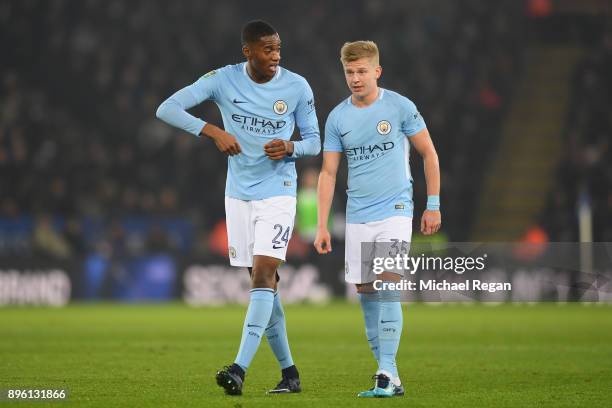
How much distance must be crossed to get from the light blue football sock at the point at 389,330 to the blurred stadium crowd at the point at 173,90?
14229 millimetres

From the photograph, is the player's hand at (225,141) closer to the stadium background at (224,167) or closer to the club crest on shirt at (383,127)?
the club crest on shirt at (383,127)

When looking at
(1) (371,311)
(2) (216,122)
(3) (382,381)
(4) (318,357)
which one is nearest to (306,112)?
(1) (371,311)

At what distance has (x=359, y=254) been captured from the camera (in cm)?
787

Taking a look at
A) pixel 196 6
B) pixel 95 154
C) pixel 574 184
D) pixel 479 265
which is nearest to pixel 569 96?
pixel 574 184

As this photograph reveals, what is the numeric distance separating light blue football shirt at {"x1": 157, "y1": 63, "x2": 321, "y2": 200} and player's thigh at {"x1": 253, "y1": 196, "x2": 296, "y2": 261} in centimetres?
6

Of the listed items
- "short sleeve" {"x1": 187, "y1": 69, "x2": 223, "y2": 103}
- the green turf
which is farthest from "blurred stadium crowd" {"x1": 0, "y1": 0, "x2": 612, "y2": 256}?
"short sleeve" {"x1": 187, "y1": 69, "x2": 223, "y2": 103}

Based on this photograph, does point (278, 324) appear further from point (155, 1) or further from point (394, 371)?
point (155, 1)

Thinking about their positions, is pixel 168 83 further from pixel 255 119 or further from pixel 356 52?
pixel 356 52

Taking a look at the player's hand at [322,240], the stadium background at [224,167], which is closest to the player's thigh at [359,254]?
the player's hand at [322,240]

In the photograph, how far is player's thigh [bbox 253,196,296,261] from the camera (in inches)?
307

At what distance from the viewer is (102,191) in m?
23.1

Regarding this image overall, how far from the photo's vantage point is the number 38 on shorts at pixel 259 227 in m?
7.82

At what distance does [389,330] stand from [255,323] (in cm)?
82

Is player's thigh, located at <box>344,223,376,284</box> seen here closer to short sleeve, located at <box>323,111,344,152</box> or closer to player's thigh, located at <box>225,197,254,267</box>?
short sleeve, located at <box>323,111,344,152</box>
